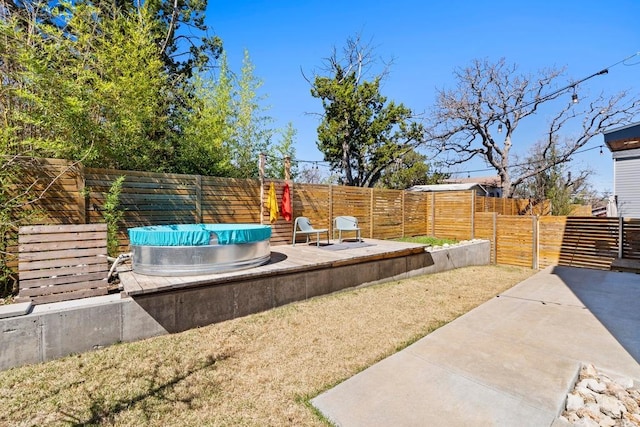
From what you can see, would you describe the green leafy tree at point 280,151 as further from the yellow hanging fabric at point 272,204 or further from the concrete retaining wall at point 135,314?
the concrete retaining wall at point 135,314

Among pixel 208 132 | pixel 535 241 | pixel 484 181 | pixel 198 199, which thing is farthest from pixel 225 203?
pixel 484 181

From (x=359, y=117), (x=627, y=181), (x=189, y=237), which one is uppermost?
(x=359, y=117)

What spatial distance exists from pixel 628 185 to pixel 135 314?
1328cm

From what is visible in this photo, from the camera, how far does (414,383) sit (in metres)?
2.40

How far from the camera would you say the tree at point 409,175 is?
21.1m

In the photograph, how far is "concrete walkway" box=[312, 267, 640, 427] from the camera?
2037 millimetres

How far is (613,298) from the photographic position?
15.5ft

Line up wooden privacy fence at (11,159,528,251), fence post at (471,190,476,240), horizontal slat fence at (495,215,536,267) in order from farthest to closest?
fence post at (471,190,476,240) → horizontal slat fence at (495,215,536,267) → wooden privacy fence at (11,159,528,251)

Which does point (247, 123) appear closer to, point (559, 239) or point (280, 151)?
point (280, 151)

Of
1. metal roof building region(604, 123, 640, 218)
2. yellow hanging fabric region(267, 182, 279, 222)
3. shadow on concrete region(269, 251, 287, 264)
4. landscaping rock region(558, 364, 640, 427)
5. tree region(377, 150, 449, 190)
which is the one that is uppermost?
tree region(377, 150, 449, 190)

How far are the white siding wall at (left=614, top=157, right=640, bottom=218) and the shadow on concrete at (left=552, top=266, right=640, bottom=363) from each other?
15.3ft

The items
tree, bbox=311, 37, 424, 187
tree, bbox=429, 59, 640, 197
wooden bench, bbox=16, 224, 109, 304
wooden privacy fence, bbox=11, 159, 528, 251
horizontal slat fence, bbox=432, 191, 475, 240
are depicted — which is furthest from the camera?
tree, bbox=311, 37, 424, 187

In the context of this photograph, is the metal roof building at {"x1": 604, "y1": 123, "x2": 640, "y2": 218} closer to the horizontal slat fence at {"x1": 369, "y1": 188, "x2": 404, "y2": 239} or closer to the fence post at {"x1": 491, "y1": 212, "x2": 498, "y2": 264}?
the fence post at {"x1": 491, "y1": 212, "x2": 498, "y2": 264}

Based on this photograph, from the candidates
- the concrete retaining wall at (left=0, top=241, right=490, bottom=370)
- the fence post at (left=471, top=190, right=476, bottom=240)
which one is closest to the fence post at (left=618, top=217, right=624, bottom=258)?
the fence post at (left=471, top=190, right=476, bottom=240)
